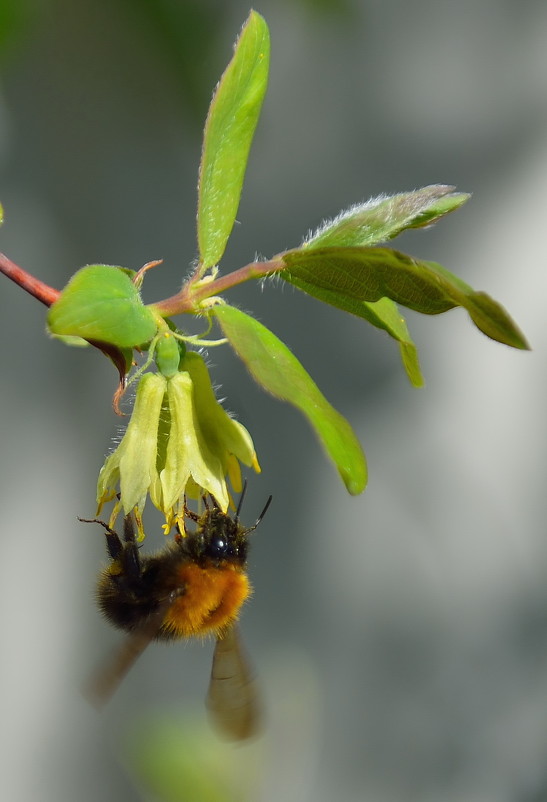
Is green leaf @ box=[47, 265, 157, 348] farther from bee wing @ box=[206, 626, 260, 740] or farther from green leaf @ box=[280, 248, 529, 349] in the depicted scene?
bee wing @ box=[206, 626, 260, 740]

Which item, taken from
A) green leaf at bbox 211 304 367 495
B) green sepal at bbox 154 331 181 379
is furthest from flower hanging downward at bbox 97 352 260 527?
green leaf at bbox 211 304 367 495

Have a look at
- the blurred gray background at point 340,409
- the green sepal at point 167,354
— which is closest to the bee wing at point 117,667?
the green sepal at point 167,354

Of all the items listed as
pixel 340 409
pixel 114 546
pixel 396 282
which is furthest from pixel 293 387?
pixel 340 409

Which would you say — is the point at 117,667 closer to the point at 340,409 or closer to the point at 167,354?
the point at 167,354

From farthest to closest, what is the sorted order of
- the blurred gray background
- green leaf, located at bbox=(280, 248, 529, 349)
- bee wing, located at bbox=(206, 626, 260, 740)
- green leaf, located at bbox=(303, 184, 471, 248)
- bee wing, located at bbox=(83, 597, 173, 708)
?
the blurred gray background
bee wing, located at bbox=(206, 626, 260, 740)
bee wing, located at bbox=(83, 597, 173, 708)
green leaf, located at bbox=(303, 184, 471, 248)
green leaf, located at bbox=(280, 248, 529, 349)

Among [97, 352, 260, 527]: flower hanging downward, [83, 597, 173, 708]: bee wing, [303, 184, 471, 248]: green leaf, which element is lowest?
[83, 597, 173, 708]: bee wing

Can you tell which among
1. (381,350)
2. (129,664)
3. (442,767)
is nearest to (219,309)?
(129,664)

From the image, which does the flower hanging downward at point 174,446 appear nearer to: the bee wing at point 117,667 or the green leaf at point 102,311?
the green leaf at point 102,311
